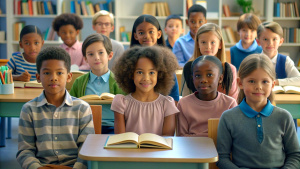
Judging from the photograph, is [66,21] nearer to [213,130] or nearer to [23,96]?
[23,96]

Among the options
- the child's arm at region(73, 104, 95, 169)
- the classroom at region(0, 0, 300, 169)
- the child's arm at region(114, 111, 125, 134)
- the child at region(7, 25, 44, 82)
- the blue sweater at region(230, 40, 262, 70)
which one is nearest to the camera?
the classroom at region(0, 0, 300, 169)

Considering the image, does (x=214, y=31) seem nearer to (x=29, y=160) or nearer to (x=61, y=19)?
(x=29, y=160)

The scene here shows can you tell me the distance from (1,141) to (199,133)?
2547 millimetres

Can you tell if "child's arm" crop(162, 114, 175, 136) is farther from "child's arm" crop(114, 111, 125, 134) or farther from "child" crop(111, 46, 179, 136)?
"child's arm" crop(114, 111, 125, 134)

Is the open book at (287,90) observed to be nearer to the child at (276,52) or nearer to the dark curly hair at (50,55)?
the child at (276,52)

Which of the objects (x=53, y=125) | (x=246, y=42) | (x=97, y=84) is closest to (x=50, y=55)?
(x=53, y=125)

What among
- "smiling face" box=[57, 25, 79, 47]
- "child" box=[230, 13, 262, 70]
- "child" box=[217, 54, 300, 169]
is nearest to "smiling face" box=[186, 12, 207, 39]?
"child" box=[230, 13, 262, 70]

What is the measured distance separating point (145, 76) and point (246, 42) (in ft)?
7.76

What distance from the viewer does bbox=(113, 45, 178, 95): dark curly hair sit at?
264 centimetres

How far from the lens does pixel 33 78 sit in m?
4.13

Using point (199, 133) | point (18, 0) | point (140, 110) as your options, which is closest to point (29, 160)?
point (140, 110)

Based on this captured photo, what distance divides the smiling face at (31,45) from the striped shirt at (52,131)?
5.77ft

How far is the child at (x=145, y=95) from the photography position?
257 cm

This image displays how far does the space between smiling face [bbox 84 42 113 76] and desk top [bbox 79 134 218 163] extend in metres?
1.18
